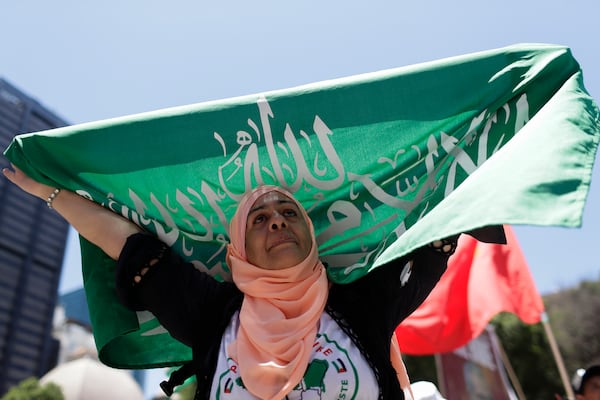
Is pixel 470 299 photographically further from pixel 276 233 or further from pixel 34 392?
pixel 34 392

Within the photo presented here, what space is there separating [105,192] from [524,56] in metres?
1.64

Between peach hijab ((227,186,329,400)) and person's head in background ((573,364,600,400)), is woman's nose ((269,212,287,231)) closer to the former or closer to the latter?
peach hijab ((227,186,329,400))

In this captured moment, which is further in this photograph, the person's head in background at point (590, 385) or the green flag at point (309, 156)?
the person's head in background at point (590, 385)

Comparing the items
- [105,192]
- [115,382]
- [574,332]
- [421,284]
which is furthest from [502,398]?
[115,382]

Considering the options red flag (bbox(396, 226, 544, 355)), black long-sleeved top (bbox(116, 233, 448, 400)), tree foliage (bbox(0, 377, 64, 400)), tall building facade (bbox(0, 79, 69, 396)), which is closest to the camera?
black long-sleeved top (bbox(116, 233, 448, 400))

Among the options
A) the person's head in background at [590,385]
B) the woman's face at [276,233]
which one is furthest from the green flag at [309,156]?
the person's head in background at [590,385]

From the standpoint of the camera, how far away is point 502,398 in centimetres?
462

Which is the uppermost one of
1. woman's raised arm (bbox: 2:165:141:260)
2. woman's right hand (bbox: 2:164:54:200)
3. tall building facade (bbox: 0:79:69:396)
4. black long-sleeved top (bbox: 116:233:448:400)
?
woman's right hand (bbox: 2:164:54:200)

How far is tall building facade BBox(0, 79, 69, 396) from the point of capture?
35500mm

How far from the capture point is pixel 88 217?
6.57ft

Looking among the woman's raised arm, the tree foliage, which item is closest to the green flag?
the woman's raised arm

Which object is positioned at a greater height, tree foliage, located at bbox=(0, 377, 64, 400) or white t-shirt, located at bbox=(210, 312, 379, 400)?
white t-shirt, located at bbox=(210, 312, 379, 400)

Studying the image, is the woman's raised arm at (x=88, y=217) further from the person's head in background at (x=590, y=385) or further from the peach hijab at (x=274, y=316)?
the person's head in background at (x=590, y=385)

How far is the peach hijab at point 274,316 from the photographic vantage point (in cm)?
158
